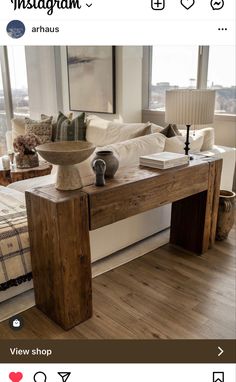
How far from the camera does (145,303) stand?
71.7 inches

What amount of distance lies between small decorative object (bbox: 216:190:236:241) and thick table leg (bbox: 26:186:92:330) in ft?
4.01

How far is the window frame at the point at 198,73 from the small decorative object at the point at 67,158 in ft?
7.61

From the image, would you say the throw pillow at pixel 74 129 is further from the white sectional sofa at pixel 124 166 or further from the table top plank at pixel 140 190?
the table top plank at pixel 140 190

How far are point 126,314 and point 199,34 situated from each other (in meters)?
1.35

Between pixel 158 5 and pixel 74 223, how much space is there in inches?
37.0

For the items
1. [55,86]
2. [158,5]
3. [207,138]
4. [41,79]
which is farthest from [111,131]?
[158,5]

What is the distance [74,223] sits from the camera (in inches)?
60.0

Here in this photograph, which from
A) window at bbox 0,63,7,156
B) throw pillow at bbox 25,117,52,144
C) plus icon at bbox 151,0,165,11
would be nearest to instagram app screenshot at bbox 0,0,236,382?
plus icon at bbox 151,0,165,11

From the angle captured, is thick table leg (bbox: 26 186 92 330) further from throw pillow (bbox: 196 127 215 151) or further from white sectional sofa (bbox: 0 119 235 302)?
throw pillow (bbox: 196 127 215 151)

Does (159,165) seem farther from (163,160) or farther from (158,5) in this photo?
(158,5)

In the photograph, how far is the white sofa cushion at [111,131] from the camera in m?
3.00

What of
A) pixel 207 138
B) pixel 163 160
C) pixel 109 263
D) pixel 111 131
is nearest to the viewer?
pixel 163 160
